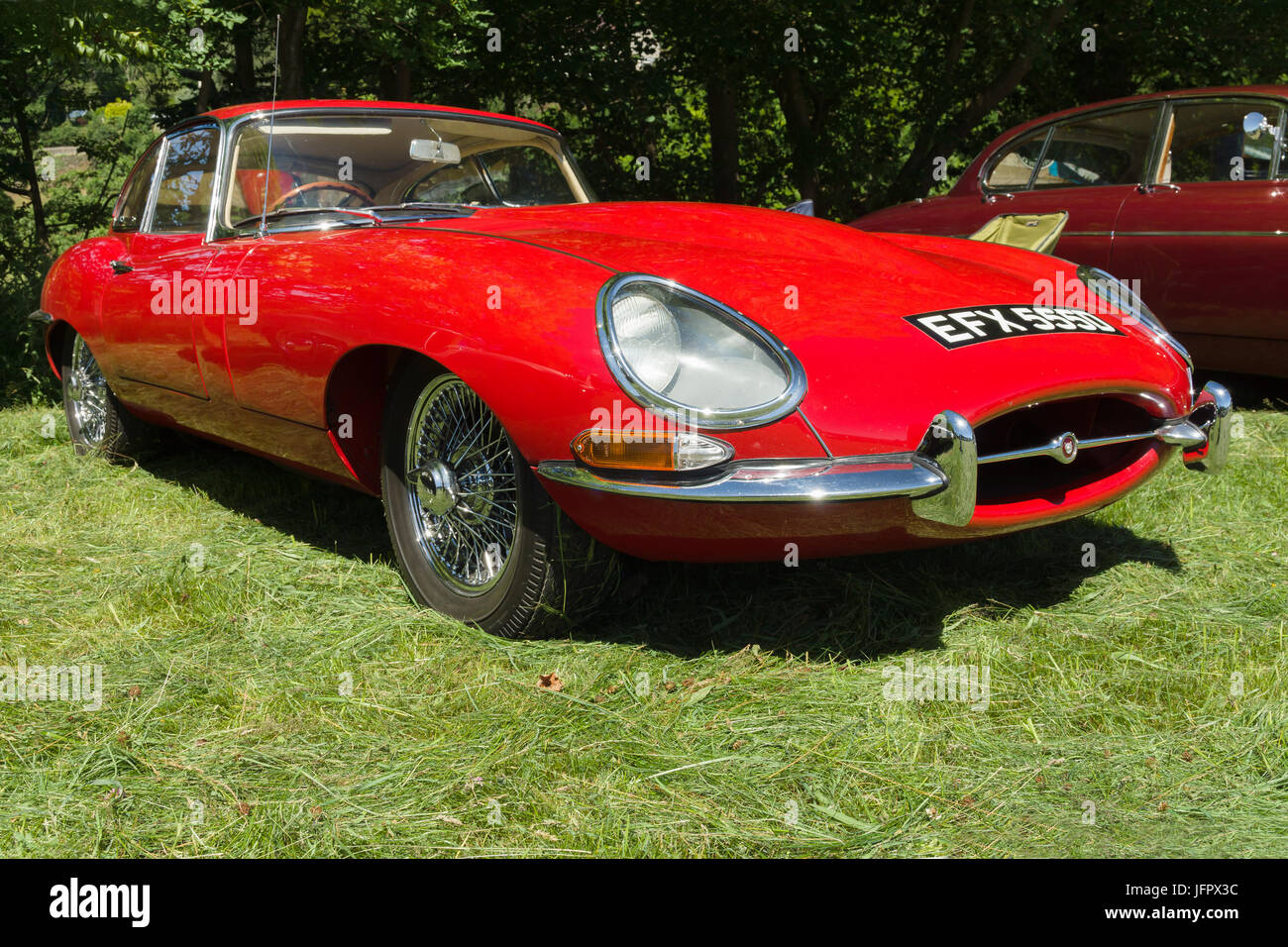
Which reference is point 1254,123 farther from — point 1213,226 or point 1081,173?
point 1081,173

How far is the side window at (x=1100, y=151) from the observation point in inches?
208

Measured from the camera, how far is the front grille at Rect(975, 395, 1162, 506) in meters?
2.70

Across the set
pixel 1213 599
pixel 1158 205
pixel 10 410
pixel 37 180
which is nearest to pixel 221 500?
pixel 10 410

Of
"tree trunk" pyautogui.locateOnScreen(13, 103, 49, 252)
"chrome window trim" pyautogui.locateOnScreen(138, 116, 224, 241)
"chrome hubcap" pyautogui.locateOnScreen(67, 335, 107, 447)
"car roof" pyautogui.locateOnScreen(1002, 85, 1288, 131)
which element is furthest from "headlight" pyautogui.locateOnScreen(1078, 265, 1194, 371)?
"tree trunk" pyautogui.locateOnScreen(13, 103, 49, 252)

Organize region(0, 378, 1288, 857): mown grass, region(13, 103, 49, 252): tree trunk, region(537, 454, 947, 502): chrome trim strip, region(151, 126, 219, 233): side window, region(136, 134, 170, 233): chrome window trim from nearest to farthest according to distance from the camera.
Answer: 1. region(0, 378, 1288, 857): mown grass
2. region(537, 454, 947, 502): chrome trim strip
3. region(151, 126, 219, 233): side window
4. region(136, 134, 170, 233): chrome window trim
5. region(13, 103, 49, 252): tree trunk

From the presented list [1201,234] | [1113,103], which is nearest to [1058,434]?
[1201,234]

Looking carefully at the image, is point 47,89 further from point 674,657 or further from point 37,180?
point 674,657

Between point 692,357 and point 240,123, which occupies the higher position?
point 240,123

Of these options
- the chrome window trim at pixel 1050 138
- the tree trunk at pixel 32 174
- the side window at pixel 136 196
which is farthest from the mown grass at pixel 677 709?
the tree trunk at pixel 32 174

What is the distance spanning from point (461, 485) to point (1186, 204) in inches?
149

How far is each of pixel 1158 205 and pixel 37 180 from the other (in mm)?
8879

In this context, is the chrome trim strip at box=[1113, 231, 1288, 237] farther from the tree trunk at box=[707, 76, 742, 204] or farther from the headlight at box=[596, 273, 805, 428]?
the tree trunk at box=[707, 76, 742, 204]

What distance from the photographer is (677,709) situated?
2375 mm

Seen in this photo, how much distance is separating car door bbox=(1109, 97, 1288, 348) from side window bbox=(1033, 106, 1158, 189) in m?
0.11
